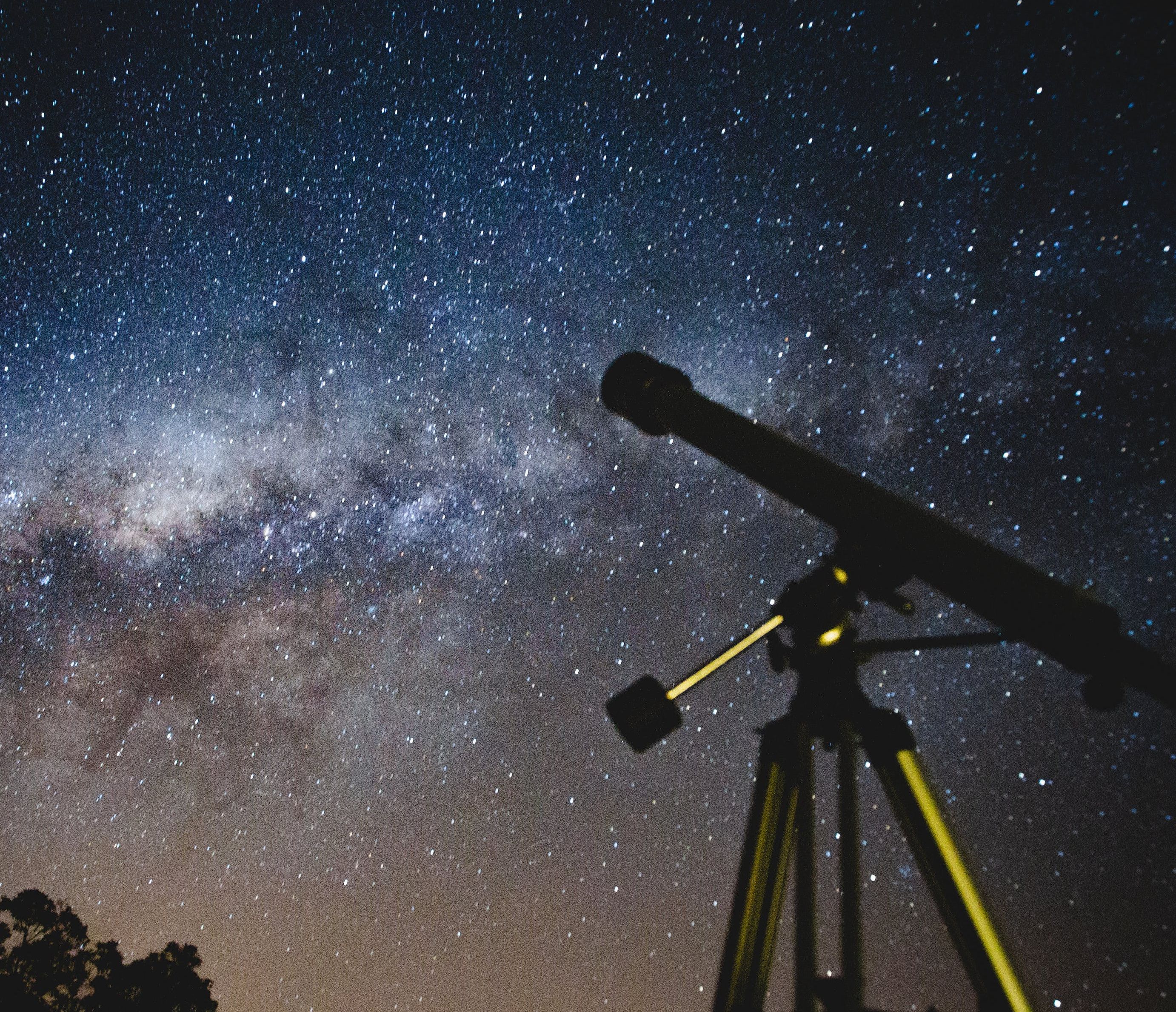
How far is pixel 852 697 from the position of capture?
1.48 meters

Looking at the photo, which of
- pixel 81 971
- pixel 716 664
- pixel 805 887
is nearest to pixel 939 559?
pixel 716 664

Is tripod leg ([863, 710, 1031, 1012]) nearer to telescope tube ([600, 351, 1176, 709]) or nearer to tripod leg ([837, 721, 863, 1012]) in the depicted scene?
tripod leg ([837, 721, 863, 1012])

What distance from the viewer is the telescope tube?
1.12m

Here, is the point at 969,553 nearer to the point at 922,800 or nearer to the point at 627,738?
the point at 922,800

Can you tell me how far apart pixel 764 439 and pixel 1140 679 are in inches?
42.6

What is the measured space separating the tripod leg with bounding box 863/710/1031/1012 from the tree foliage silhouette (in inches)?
471

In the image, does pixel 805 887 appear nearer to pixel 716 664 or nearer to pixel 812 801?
pixel 812 801

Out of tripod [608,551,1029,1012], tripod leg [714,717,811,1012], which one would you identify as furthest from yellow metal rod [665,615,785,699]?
tripod leg [714,717,811,1012]

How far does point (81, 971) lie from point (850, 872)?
12.5 meters

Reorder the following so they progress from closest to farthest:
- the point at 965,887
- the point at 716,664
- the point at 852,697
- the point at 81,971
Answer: the point at 965,887
the point at 852,697
the point at 716,664
the point at 81,971

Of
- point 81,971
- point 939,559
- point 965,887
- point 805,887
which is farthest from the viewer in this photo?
point 81,971

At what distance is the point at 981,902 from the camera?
115 centimetres

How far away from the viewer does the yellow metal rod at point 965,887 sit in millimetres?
1084

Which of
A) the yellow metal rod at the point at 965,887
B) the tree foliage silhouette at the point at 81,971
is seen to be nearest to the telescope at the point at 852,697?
the yellow metal rod at the point at 965,887
